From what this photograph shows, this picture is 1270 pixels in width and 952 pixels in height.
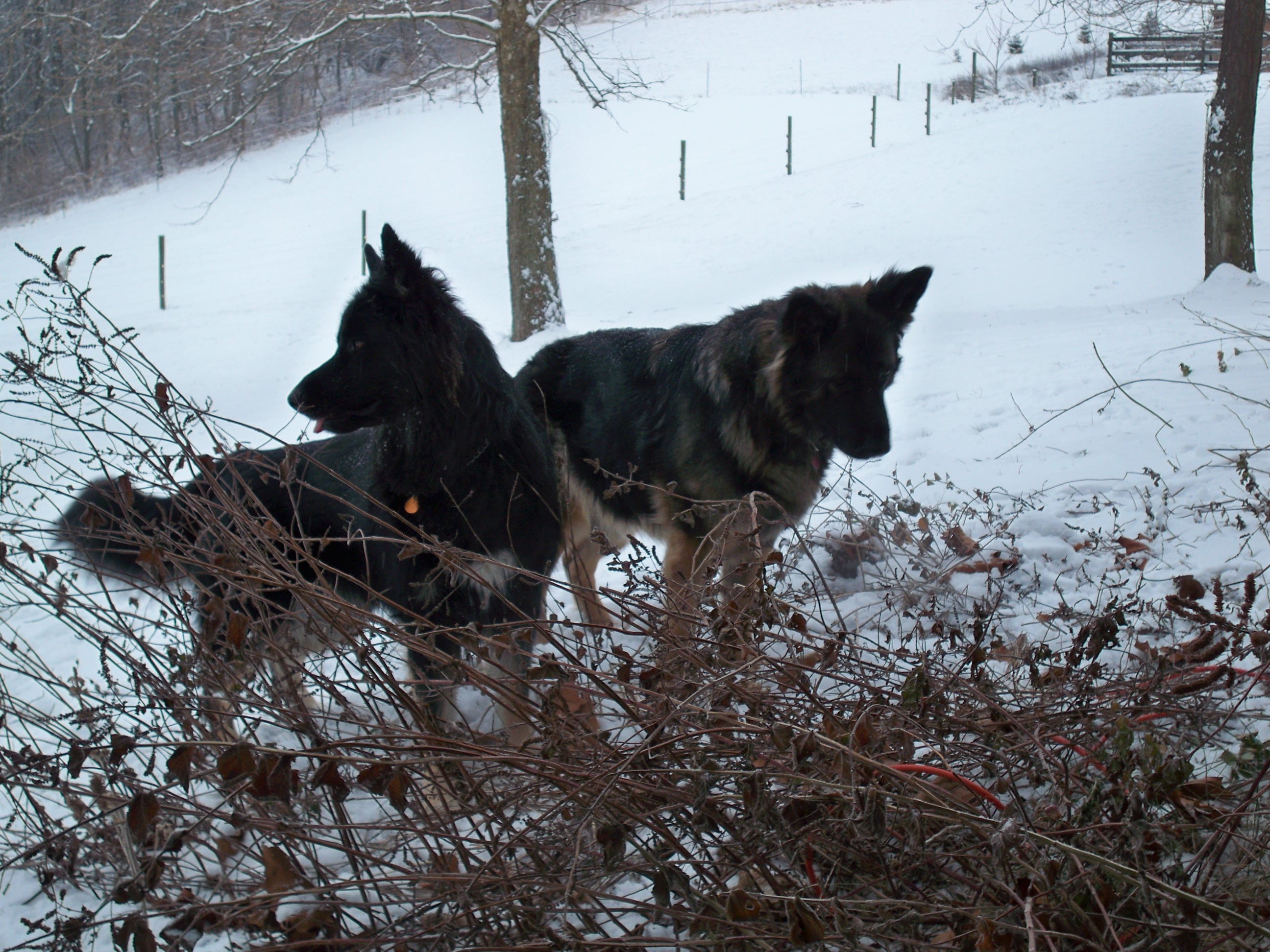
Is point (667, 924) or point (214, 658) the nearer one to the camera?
point (667, 924)

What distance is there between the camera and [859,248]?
689 inches

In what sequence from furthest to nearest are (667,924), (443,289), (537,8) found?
(537,8) → (443,289) → (667,924)

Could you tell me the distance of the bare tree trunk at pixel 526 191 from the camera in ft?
37.8

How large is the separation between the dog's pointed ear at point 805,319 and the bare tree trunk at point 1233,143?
32.0 ft

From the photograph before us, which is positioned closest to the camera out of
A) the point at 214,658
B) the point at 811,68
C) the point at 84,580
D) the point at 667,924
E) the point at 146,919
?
the point at 146,919

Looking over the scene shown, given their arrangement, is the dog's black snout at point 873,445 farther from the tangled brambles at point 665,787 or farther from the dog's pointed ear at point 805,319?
the tangled brambles at point 665,787

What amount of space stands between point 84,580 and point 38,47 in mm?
21088

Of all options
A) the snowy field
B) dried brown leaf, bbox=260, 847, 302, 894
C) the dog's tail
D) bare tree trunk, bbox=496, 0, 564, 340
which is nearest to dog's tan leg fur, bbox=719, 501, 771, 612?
dried brown leaf, bbox=260, 847, 302, 894

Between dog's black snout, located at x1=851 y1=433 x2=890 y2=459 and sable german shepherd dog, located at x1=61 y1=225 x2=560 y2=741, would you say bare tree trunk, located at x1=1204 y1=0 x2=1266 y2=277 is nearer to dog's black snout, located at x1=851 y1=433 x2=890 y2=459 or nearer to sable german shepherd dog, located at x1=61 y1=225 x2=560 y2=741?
dog's black snout, located at x1=851 y1=433 x2=890 y2=459

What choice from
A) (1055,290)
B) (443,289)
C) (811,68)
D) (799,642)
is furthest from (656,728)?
(811,68)

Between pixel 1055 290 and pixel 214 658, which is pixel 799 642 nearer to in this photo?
pixel 214 658

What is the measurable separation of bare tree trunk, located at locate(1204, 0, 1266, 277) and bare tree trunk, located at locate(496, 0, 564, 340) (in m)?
8.87

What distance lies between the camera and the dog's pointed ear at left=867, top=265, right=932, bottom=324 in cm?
422

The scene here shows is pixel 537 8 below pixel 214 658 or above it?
above
